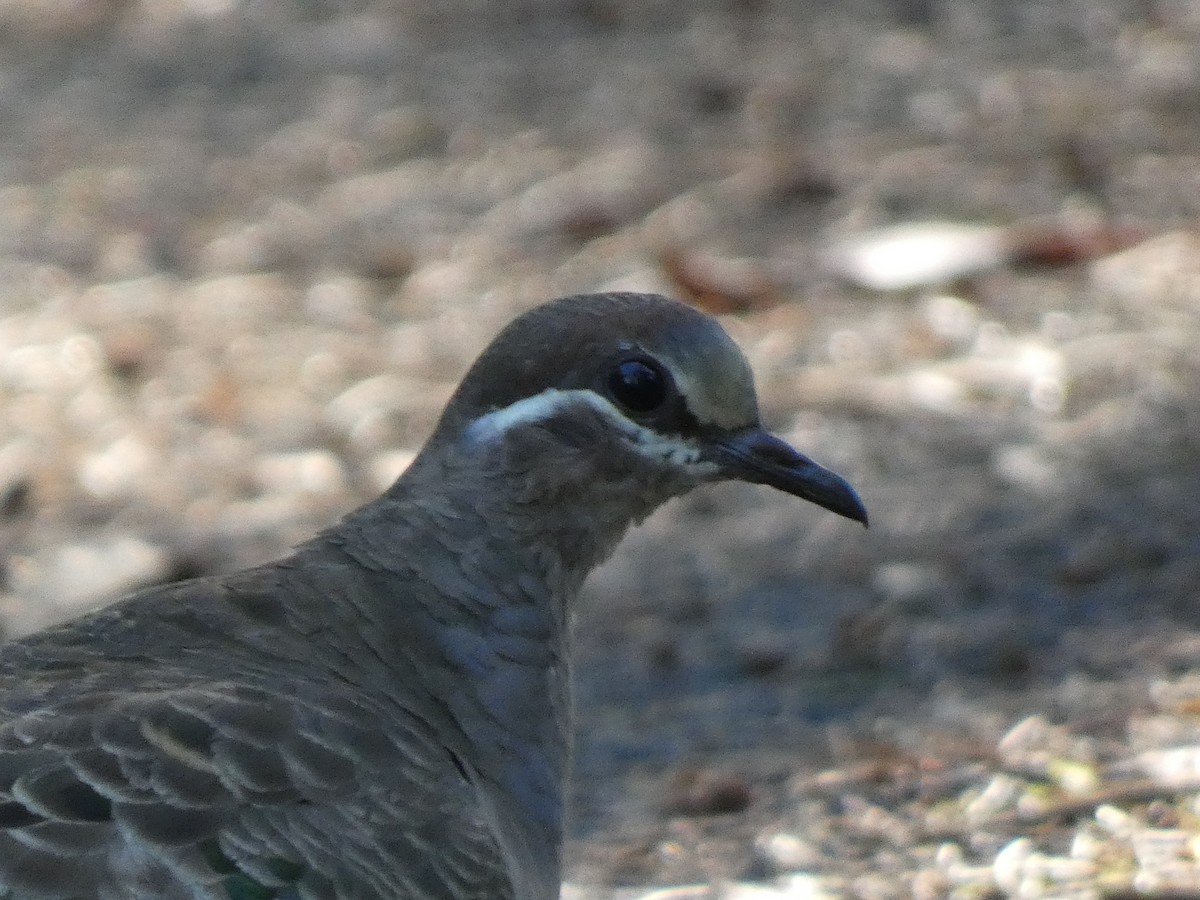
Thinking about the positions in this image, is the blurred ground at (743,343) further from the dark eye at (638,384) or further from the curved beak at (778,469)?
the dark eye at (638,384)

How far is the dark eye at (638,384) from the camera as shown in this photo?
11.5ft

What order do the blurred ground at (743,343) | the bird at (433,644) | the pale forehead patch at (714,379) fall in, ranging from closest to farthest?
the bird at (433,644)
the pale forehead patch at (714,379)
the blurred ground at (743,343)

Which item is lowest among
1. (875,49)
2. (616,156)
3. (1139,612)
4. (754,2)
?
(1139,612)

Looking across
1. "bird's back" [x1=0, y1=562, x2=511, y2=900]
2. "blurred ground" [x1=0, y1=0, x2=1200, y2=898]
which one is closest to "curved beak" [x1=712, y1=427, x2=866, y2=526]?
"bird's back" [x1=0, y1=562, x2=511, y2=900]

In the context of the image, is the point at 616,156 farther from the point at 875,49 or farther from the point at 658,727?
the point at 658,727

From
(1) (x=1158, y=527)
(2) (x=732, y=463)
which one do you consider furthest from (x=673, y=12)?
(2) (x=732, y=463)

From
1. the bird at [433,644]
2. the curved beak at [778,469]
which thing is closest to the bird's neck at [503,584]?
the bird at [433,644]

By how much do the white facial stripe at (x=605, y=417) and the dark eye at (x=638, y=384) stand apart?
0.02 m

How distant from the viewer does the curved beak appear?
3.55 meters

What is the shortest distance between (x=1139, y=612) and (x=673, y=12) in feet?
16.1

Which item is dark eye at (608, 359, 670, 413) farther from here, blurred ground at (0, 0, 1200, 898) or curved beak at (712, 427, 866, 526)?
blurred ground at (0, 0, 1200, 898)

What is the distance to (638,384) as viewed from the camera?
3508 millimetres

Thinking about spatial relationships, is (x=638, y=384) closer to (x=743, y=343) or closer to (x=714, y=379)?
(x=714, y=379)

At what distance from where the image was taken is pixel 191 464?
245 inches
